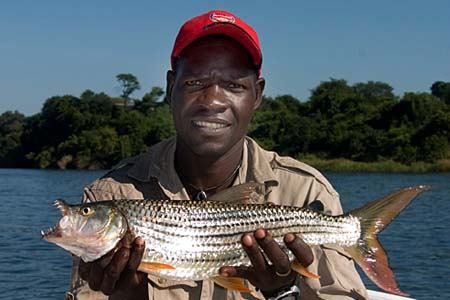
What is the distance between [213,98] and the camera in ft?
14.9

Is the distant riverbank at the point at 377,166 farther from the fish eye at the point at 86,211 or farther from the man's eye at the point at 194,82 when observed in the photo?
the fish eye at the point at 86,211

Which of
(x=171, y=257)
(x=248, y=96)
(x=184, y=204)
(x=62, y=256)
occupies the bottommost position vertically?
(x=62, y=256)

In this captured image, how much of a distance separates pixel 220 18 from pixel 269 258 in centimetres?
164

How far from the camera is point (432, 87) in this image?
11188 cm

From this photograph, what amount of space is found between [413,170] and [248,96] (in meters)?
63.9

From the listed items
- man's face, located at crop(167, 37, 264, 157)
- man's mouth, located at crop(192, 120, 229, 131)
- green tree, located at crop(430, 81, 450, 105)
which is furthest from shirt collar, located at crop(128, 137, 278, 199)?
green tree, located at crop(430, 81, 450, 105)

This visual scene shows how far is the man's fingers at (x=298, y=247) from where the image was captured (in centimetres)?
401

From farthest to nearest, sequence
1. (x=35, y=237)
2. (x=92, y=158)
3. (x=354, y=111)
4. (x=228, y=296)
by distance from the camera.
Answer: (x=92, y=158)
(x=354, y=111)
(x=35, y=237)
(x=228, y=296)

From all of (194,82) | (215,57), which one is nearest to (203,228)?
(194,82)

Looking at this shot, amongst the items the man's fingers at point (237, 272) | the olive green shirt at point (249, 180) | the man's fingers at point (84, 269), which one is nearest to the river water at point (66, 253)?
the olive green shirt at point (249, 180)

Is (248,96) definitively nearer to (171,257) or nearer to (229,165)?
(229,165)

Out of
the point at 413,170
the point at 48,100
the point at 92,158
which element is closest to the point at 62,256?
the point at 413,170

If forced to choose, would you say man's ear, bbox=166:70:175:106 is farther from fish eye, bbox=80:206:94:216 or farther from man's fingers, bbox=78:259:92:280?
man's fingers, bbox=78:259:92:280

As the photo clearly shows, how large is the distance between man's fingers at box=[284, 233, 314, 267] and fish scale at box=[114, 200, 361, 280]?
3.7 inches
